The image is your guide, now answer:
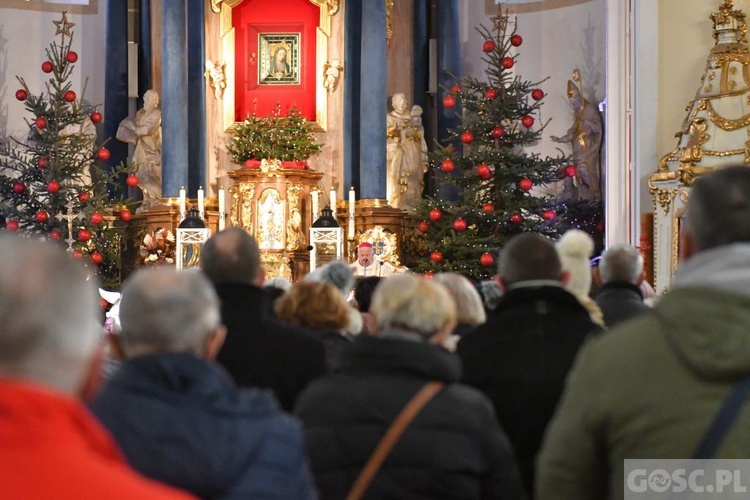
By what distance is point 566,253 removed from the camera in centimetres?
563

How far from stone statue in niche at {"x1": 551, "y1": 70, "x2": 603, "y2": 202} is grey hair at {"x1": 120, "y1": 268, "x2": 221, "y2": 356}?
52.5 ft

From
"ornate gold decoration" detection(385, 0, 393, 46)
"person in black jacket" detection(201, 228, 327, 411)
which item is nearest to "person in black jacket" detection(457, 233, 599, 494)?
"person in black jacket" detection(201, 228, 327, 411)

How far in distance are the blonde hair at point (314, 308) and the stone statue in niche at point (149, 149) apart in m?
14.9

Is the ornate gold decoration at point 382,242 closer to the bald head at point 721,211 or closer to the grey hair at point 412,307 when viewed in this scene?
the grey hair at point 412,307

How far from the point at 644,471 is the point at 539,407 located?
1.44 meters

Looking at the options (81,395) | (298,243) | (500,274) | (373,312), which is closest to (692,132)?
(298,243)

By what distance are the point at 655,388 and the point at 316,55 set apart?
1715 centimetres

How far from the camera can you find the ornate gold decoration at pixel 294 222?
17781 millimetres

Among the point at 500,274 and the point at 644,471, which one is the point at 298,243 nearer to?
the point at 500,274

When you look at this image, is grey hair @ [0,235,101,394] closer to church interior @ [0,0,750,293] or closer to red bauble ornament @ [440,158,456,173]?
red bauble ornament @ [440,158,456,173]

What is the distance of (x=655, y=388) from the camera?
2518 millimetres

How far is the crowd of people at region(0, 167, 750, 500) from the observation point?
1.62m

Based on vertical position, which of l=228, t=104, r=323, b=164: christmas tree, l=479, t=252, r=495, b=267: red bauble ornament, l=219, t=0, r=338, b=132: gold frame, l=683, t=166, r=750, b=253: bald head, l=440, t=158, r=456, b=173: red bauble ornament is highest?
l=219, t=0, r=338, b=132: gold frame

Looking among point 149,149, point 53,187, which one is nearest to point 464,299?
point 53,187
